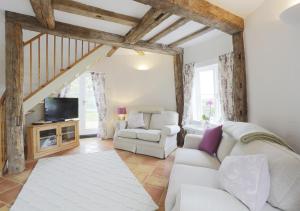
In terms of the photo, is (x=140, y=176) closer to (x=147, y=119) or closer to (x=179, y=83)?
(x=147, y=119)

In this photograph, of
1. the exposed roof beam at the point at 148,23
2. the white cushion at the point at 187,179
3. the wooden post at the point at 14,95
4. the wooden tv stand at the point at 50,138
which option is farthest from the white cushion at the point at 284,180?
the wooden tv stand at the point at 50,138

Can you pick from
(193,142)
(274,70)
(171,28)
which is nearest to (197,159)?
(193,142)

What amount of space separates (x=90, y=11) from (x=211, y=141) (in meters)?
2.57

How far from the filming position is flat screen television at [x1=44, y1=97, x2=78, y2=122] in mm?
3965

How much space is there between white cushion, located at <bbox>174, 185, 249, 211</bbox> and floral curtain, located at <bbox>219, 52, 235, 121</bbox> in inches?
84.9

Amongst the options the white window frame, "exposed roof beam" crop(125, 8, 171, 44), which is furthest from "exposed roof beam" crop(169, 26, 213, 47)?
"exposed roof beam" crop(125, 8, 171, 44)

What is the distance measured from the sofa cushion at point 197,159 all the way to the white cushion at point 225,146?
9 cm

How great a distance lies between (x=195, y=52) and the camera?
412cm

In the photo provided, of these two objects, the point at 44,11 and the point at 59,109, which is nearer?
the point at 44,11

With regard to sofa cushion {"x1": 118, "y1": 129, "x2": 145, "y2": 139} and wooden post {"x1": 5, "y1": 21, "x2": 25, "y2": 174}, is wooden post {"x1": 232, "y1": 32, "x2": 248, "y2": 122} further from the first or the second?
wooden post {"x1": 5, "y1": 21, "x2": 25, "y2": 174}

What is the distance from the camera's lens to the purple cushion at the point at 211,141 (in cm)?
239

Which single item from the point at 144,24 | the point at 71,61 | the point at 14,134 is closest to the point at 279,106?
the point at 144,24

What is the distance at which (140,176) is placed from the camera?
2646 mm

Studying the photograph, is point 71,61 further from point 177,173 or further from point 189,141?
point 177,173
